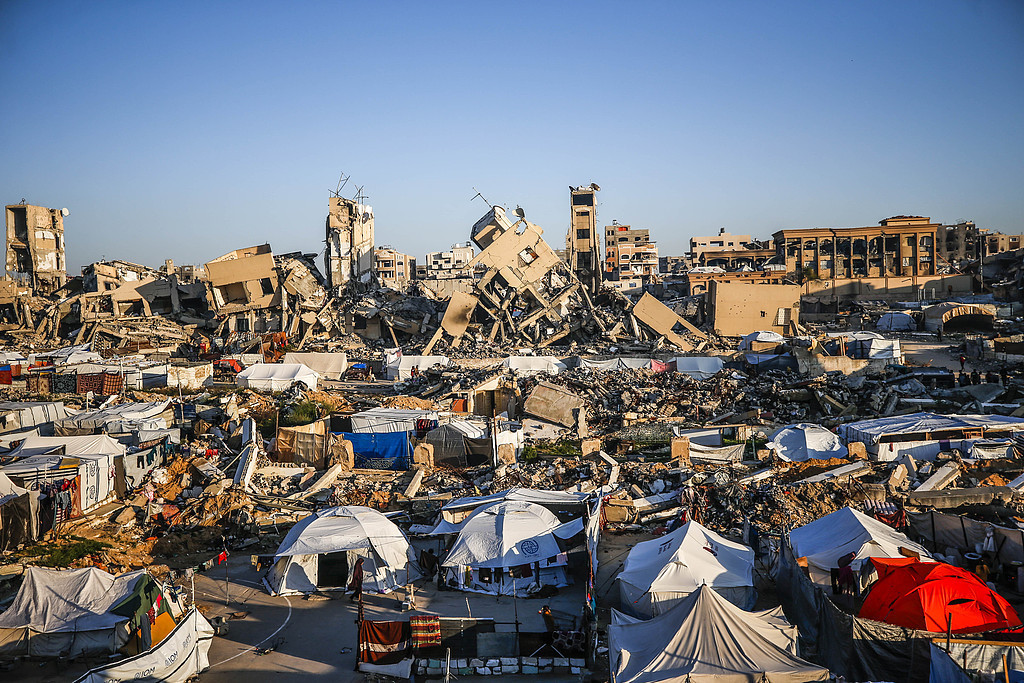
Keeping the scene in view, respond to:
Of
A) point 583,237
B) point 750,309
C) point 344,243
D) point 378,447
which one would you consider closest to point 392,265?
point 344,243

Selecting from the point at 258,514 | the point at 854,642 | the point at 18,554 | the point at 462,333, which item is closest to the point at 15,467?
the point at 18,554

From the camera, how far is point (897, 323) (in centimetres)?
3450

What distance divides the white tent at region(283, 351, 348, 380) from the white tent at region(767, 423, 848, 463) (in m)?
16.4

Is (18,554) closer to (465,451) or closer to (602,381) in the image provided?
(465,451)

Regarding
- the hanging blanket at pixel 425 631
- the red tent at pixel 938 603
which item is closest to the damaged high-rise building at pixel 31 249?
the hanging blanket at pixel 425 631

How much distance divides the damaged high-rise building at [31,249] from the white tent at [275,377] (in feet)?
93.8

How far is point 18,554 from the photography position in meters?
10.2

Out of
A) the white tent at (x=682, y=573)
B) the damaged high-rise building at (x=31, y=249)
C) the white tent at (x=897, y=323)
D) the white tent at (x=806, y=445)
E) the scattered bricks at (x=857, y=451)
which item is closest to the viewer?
the white tent at (x=682, y=573)

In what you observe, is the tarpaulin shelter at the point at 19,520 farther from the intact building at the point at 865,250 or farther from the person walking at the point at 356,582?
the intact building at the point at 865,250

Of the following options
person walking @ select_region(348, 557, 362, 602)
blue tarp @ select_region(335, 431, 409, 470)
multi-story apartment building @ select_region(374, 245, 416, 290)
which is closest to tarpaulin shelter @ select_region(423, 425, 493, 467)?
blue tarp @ select_region(335, 431, 409, 470)

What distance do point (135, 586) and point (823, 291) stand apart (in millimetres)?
43413

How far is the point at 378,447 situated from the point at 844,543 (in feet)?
30.3

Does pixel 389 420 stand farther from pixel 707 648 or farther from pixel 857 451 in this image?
pixel 707 648

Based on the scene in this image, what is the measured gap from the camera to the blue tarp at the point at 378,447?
15.2 meters
